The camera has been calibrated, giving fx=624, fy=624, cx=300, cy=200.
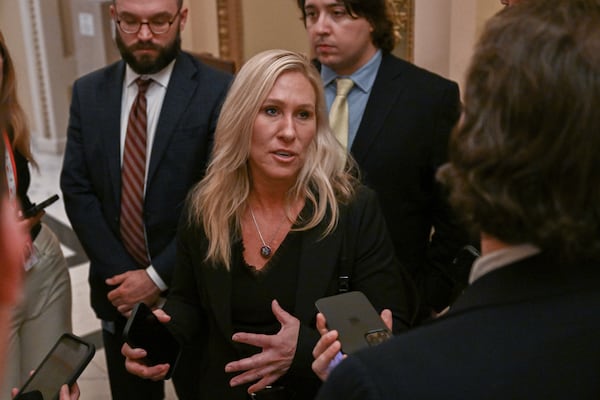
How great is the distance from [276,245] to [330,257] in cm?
16

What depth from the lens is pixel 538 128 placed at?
2.23 feet

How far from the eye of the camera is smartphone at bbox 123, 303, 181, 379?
154 cm

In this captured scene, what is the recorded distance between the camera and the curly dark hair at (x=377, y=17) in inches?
81.5

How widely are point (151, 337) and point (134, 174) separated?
0.71 m

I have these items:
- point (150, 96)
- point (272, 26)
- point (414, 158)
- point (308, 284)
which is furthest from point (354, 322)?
point (272, 26)

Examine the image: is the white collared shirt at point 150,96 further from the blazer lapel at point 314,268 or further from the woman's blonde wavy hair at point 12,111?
the blazer lapel at point 314,268

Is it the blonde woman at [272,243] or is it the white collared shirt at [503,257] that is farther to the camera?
the blonde woman at [272,243]

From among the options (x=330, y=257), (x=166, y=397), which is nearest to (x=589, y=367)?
(x=330, y=257)

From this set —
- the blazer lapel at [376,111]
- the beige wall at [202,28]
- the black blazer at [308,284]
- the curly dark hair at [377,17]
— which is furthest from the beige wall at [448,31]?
the beige wall at [202,28]

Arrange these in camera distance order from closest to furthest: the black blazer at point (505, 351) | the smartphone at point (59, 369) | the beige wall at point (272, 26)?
the black blazer at point (505, 351) → the smartphone at point (59, 369) → the beige wall at point (272, 26)

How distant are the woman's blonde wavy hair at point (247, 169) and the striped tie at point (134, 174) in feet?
1.36

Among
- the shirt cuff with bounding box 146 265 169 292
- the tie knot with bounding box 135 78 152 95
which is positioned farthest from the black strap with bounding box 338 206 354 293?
the tie knot with bounding box 135 78 152 95

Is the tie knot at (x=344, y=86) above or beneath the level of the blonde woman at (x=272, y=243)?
above

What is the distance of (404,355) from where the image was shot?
→ 691mm
